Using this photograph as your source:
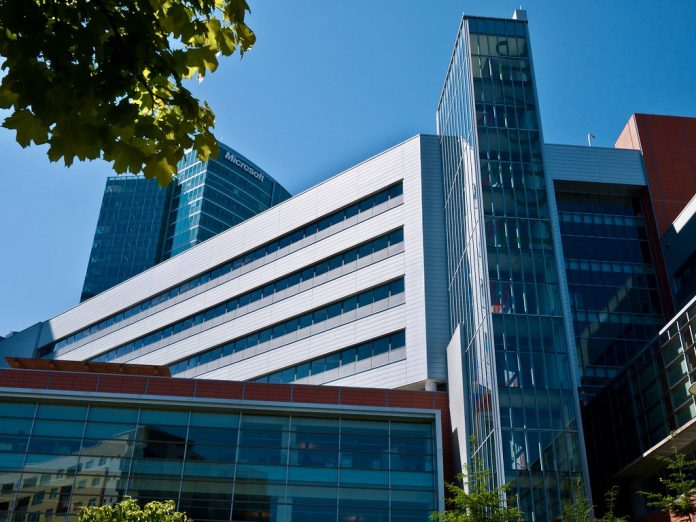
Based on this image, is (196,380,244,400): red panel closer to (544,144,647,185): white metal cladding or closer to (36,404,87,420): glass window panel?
(36,404,87,420): glass window panel

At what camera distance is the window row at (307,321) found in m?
41.6

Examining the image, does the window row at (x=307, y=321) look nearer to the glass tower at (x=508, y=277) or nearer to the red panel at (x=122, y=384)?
the glass tower at (x=508, y=277)

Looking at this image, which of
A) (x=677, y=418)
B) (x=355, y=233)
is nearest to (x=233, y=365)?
(x=355, y=233)

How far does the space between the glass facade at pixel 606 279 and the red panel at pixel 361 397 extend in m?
15.2

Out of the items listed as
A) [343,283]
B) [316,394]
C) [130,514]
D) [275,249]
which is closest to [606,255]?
[343,283]

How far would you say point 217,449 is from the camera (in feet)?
104

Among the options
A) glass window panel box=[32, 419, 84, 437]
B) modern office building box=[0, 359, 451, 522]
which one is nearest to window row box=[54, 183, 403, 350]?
modern office building box=[0, 359, 451, 522]

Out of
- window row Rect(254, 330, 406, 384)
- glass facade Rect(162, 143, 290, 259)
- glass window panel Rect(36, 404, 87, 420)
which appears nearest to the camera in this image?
glass window panel Rect(36, 404, 87, 420)

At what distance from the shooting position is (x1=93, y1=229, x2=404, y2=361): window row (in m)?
43.1

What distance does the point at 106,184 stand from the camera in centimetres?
13025

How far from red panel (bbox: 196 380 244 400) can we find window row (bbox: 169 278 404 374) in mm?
9586

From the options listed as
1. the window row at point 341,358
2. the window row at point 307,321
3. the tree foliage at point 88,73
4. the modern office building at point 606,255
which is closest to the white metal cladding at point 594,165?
the modern office building at point 606,255

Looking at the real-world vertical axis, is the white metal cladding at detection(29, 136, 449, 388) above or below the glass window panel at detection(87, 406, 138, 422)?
above

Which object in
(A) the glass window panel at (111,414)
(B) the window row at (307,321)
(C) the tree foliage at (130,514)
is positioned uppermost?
(B) the window row at (307,321)
